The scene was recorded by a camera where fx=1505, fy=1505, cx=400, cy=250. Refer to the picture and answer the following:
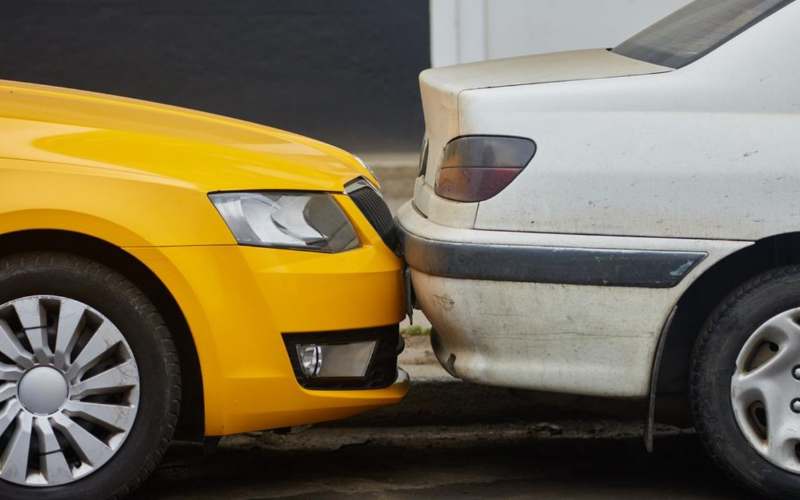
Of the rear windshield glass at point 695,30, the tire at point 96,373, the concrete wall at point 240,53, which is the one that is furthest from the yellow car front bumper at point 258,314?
the concrete wall at point 240,53

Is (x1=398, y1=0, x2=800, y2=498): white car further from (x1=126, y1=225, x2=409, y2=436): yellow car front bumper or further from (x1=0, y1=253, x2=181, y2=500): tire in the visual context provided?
(x1=0, y1=253, x2=181, y2=500): tire

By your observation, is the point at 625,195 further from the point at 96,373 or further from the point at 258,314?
the point at 96,373

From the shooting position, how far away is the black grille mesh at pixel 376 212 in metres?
4.61

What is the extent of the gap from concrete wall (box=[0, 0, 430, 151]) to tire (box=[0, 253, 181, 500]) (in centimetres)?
509

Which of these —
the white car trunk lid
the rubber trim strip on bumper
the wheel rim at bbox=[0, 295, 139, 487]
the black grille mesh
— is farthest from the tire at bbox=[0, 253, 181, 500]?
the white car trunk lid

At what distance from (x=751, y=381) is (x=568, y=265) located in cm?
62

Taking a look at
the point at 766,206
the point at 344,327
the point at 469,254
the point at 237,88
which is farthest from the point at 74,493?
the point at 237,88

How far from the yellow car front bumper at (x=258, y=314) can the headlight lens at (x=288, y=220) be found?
41 mm

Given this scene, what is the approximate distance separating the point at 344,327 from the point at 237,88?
16.6 ft

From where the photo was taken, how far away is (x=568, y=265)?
423 centimetres

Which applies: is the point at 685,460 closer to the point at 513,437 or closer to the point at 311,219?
the point at 513,437

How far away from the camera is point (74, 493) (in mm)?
4172

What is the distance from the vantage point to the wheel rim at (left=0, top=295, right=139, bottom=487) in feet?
13.6

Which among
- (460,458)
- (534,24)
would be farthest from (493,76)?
(534,24)
